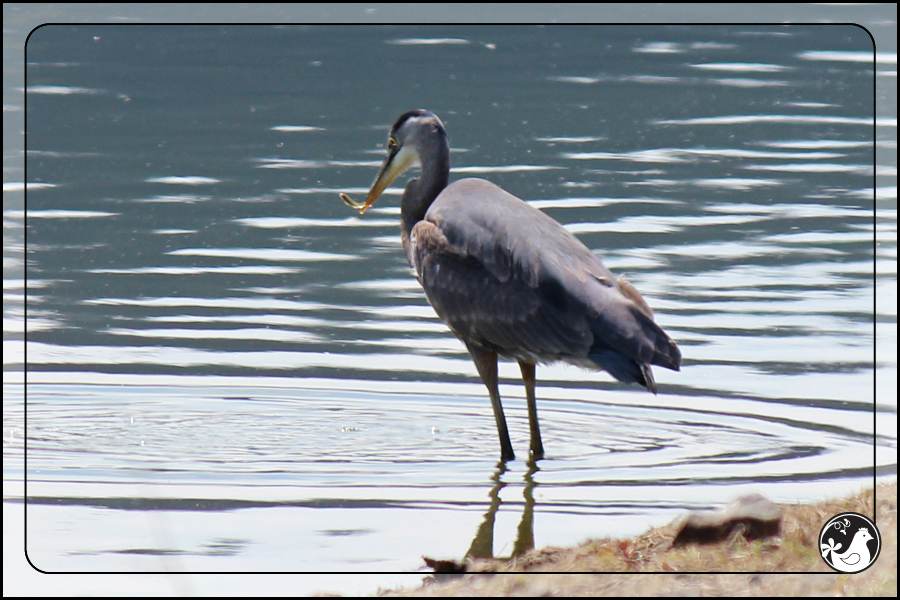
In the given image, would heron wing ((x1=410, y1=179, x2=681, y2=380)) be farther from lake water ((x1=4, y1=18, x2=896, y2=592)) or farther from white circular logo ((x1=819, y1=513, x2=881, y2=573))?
white circular logo ((x1=819, y1=513, x2=881, y2=573))

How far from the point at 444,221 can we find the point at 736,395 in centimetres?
178

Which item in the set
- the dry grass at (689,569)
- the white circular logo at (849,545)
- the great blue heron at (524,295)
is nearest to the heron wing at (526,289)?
the great blue heron at (524,295)

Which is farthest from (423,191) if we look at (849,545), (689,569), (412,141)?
(849,545)

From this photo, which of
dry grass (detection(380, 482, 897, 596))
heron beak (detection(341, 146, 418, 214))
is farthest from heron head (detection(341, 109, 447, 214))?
dry grass (detection(380, 482, 897, 596))

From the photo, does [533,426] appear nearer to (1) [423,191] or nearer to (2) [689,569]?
(1) [423,191]

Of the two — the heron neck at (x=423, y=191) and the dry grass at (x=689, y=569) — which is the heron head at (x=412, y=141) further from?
the dry grass at (x=689, y=569)

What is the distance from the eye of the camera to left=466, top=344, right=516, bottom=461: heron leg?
22.6ft

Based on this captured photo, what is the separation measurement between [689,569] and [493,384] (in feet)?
7.58

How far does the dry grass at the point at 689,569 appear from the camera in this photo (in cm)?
446

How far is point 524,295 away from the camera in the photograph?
689 centimetres

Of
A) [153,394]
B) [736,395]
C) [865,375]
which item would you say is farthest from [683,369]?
[153,394]

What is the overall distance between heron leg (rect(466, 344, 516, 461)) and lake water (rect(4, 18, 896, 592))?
0.41ft

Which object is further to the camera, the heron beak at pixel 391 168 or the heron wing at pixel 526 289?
the heron beak at pixel 391 168

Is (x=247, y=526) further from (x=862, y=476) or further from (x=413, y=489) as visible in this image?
(x=862, y=476)
